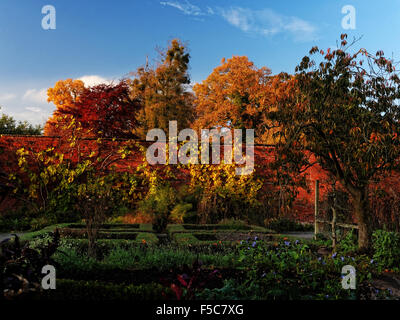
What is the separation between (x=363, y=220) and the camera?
219 inches

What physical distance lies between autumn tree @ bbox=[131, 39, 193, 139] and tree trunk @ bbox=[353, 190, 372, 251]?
1323 cm

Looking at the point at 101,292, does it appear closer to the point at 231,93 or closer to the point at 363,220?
the point at 363,220

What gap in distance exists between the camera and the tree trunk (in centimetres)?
556

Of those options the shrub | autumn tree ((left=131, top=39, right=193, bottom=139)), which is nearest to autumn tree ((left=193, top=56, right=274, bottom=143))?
autumn tree ((left=131, top=39, right=193, bottom=139))

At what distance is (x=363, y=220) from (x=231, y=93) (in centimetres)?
1457

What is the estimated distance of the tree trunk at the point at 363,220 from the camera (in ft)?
18.2

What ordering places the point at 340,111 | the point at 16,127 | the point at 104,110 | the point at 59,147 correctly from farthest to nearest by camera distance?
the point at 16,127 < the point at 104,110 < the point at 59,147 < the point at 340,111

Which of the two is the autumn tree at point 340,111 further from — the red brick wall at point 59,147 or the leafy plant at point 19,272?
the red brick wall at point 59,147

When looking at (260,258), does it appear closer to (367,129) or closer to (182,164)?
(367,129)

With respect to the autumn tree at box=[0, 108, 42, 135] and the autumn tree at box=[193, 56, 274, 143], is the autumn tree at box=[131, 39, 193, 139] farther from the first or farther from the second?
the autumn tree at box=[0, 108, 42, 135]

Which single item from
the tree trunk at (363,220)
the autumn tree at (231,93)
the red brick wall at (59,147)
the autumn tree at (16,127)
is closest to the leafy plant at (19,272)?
the tree trunk at (363,220)

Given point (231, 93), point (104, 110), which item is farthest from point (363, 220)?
point (231, 93)

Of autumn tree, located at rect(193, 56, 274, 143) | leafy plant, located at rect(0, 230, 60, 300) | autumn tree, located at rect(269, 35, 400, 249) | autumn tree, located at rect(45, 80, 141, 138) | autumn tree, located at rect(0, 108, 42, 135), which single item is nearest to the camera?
leafy plant, located at rect(0, 230, 60, 300)

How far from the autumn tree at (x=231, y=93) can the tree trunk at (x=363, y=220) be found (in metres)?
11.6
